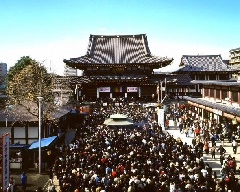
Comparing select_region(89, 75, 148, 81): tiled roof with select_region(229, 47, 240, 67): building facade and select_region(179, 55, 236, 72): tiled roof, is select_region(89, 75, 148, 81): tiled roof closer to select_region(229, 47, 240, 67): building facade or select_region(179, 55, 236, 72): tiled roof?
select_region(179, 55, 236, 72): tiled roof

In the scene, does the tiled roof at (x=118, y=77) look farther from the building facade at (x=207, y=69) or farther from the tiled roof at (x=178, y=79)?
the building facade at (x=207, y=69)

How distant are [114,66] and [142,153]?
34.2m

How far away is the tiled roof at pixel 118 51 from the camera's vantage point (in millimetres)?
53938

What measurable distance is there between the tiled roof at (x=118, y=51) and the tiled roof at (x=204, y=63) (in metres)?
11.2

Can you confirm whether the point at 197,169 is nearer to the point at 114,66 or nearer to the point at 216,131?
the point at 216,131

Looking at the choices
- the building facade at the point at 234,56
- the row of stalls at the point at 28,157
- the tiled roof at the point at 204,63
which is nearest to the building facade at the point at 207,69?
the tiled roof at the point at 204,63

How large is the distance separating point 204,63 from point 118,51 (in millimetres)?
21396

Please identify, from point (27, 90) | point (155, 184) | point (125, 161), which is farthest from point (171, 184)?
point (27, 90)

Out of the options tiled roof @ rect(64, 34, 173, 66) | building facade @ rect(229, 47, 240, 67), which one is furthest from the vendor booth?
building facade @ rect(229, 47, 240, 67)

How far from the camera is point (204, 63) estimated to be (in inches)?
2623

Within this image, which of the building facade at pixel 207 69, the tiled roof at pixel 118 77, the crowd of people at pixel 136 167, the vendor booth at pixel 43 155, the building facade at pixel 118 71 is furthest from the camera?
the building facade at pixel 207 69

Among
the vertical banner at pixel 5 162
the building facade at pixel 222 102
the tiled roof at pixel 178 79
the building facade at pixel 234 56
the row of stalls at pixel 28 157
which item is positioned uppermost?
the building facade at pixel 234 56

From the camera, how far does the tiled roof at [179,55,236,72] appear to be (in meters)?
63.6

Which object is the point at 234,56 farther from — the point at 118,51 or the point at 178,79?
the point at 118,51
